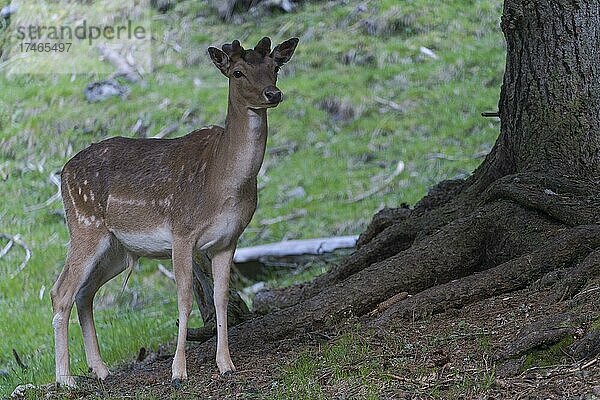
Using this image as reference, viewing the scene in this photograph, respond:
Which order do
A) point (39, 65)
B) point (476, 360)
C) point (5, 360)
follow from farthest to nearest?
point (39, 65), point (5, 360), point (476, 360)

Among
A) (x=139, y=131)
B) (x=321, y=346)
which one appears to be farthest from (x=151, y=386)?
(x=139, y=131)

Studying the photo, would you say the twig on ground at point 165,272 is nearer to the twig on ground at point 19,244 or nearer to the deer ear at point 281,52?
the twig on ground at point 19,244

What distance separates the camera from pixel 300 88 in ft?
48.6

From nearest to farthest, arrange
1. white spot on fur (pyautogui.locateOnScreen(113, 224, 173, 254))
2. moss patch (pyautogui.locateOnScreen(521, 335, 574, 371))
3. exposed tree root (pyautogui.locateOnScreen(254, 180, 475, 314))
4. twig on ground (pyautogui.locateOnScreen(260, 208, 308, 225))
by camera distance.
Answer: moss patch (pyautogui.locateOnScreen(521, 335, 574, 371)) < white spot on fur (pyautogui.locateOnScreen(113, 224, 173, 254)) < exposed tree root (pyautogui.locateOnScreen(254, 180, 475, 314)) < twig on ground (pyautogui.locateOnScreen(260, 208, 308, 225))

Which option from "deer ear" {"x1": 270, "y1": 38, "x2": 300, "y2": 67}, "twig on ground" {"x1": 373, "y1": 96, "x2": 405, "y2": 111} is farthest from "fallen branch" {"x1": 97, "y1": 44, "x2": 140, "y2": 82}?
"deer ear" {"x1": 270, "y1": 38, "x2": 300, "y2": 67}

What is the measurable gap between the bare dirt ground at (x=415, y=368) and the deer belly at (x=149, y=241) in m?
0.68

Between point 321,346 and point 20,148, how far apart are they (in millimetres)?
9921

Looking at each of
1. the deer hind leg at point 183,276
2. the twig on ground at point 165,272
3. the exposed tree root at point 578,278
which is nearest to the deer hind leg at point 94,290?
the deer hind leg at point 183,276

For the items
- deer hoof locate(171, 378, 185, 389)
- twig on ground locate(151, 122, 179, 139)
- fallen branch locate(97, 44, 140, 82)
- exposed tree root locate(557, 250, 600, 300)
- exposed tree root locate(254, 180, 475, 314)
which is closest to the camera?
exposed tree root locate(557, 250, 600, 300)

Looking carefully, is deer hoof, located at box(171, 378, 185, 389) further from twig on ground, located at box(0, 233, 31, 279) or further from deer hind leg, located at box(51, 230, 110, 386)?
twig on ground, located at box(0, 233, 31, 279)

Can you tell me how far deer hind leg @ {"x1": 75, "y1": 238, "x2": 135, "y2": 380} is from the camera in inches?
265

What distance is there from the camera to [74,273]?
6.55 m

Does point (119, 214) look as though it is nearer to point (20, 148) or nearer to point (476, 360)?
point (476, 360)

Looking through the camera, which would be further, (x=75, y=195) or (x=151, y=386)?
(x=75, y=195)
